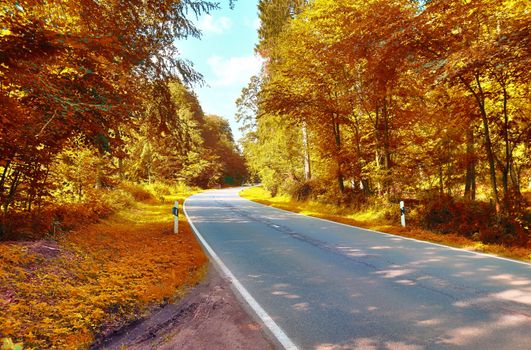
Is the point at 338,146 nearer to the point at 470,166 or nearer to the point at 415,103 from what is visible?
the point at 415,103

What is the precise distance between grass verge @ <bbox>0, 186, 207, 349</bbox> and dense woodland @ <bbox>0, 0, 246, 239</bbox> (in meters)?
1.66

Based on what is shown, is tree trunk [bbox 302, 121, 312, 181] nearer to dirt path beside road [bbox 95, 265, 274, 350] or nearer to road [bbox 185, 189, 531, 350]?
road [bbox 185, 189, 531, 350]

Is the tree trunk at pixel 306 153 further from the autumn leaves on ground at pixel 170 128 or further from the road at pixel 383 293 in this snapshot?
the road at pixel 383 293

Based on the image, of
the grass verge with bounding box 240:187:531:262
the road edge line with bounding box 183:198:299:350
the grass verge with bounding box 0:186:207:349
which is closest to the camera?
the road edge line with bounding box 183:198:299:350

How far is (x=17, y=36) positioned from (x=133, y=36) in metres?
4.69

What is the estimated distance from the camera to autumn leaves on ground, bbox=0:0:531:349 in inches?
207

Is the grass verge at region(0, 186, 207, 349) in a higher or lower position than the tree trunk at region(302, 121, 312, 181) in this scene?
lower

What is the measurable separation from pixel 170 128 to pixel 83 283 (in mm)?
6359

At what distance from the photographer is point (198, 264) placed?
24.2 feet

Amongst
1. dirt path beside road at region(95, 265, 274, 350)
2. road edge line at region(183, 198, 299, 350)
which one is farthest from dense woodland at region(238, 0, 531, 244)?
dirt path beside road at region(95, 265, 274, 350)

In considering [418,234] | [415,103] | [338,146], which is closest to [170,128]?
[418,234]

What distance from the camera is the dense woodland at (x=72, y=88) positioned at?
510 cm

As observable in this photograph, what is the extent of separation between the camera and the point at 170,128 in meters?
11.2

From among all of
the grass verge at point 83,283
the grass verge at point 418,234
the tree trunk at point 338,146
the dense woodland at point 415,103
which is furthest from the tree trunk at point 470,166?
the grass verge at point 83,283
